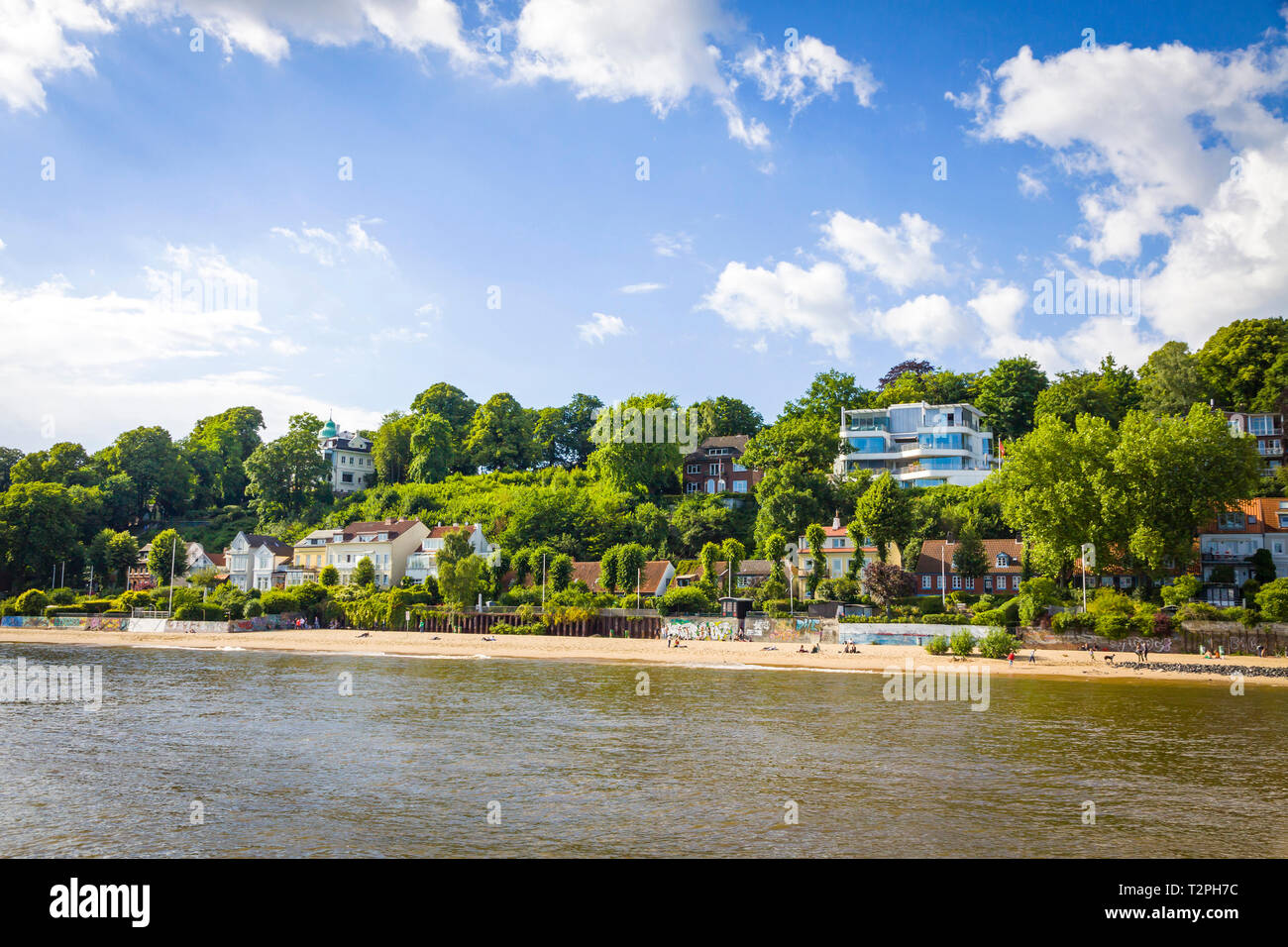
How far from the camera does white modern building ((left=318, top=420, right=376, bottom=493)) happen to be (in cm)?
12988

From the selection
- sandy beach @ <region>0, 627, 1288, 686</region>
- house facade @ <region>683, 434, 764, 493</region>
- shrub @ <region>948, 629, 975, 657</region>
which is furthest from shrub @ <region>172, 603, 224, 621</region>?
shrub @ <region>948, 629, 975, 657</region>

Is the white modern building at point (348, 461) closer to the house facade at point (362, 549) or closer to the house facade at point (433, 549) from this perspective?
the house facade at point (362, 549)

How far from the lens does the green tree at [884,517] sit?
7181 centimetres

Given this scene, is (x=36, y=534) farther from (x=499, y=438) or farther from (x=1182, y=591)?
(x=1182, y=591)

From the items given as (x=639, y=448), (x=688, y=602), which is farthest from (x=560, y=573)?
(x=639, y=448)

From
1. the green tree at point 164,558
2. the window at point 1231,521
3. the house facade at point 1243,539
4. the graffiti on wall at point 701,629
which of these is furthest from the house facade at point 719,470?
the green tree at point 164,558

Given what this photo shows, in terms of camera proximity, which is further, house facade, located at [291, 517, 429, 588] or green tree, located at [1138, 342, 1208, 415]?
house facade, located at [291, 517, 429, 588]

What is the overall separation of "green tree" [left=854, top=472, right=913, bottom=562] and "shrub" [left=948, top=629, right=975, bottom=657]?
12.7m

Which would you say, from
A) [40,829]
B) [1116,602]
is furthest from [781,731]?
[1116,602]

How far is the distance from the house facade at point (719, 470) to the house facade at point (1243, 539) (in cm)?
4451

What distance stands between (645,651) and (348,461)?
8098cm

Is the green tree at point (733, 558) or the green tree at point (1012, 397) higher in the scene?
the green tree at point (1012, 397)

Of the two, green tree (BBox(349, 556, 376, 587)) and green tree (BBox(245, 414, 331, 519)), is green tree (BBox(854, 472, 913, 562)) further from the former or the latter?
green tree (BBox(245, 414, 331, 519))

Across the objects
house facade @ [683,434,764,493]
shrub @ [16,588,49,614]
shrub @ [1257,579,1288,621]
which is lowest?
shrub @ [16,588,49,614]
